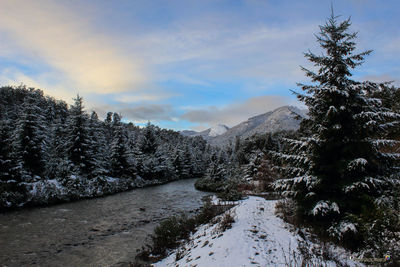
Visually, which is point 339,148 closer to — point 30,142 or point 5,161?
point 5,161

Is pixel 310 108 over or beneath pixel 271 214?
over

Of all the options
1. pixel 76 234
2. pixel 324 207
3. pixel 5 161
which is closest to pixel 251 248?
pixel 324 207

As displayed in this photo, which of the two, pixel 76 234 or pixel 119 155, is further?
pixel 119 155

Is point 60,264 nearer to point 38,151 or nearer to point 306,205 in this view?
point 306,205

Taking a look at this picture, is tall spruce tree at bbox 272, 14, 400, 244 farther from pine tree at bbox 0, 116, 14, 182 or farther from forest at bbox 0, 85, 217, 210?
pine tree at bbox 0, 116, 14, 182

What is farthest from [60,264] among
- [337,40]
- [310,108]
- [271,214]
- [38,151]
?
[38,151]

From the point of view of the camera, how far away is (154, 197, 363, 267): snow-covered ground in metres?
5.67

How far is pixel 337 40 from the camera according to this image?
347 inches

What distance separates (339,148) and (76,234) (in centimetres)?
1358

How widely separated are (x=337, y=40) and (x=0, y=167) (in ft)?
83.8

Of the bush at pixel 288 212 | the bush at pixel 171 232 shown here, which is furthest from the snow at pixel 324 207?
the bush at pixel 171 232

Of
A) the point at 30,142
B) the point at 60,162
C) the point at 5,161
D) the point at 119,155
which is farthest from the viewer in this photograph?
the point at 119,155

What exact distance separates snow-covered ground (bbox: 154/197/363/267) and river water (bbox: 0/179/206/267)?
3389mm

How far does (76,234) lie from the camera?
11664 millimetres
